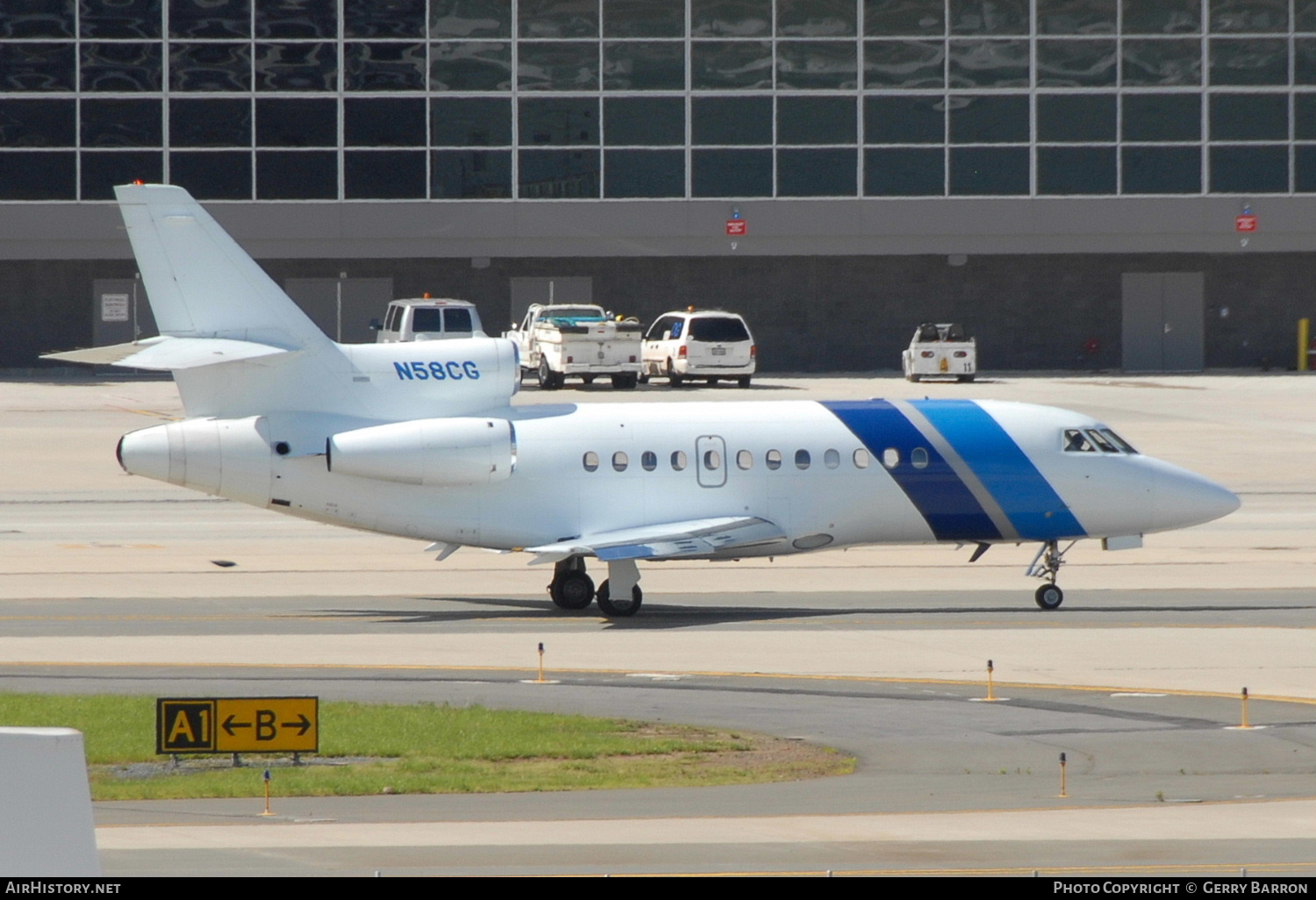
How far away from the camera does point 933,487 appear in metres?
28.4

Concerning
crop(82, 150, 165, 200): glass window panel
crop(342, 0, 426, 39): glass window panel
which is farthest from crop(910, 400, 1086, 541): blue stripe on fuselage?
crop(82, 150, 165, 200): glass window panel

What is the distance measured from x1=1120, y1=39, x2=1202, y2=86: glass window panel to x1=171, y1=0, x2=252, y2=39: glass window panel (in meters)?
30.9

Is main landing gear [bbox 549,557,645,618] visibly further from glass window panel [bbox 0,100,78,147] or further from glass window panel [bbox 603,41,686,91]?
glass window panel [bbox 0,100,78,147]

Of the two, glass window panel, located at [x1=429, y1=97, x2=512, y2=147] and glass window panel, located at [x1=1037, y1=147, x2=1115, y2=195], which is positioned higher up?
glass window panel, located at [x1=429, y1=97, x2=512, y2=147]

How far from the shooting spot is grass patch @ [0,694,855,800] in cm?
1738

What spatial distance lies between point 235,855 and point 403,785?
364 centimetres

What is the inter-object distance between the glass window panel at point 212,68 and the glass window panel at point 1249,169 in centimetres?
3426

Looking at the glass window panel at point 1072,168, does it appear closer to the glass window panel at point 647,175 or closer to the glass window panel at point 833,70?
the glass window panel at point 833,70

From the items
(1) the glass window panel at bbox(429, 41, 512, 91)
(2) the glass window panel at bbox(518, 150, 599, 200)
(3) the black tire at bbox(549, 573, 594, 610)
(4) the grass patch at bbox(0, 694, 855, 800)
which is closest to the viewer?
(4) the grass patch at bbox(0, 694, 855, 800)

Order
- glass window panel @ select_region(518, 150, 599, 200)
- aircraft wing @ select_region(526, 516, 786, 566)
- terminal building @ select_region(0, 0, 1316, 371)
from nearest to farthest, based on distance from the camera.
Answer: aircraft wing @ select_region(526, 516, 786, 566) → terminal building @ select_region(0, 0, 1316, 371) → glass window panel @ select_region(518, 150, 599, 200)

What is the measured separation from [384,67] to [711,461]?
1741 inches

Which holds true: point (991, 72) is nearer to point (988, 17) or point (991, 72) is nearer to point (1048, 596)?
point (988, 17)

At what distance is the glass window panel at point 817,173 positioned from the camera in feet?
232

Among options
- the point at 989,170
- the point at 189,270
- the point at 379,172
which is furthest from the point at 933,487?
the point at 379,172
